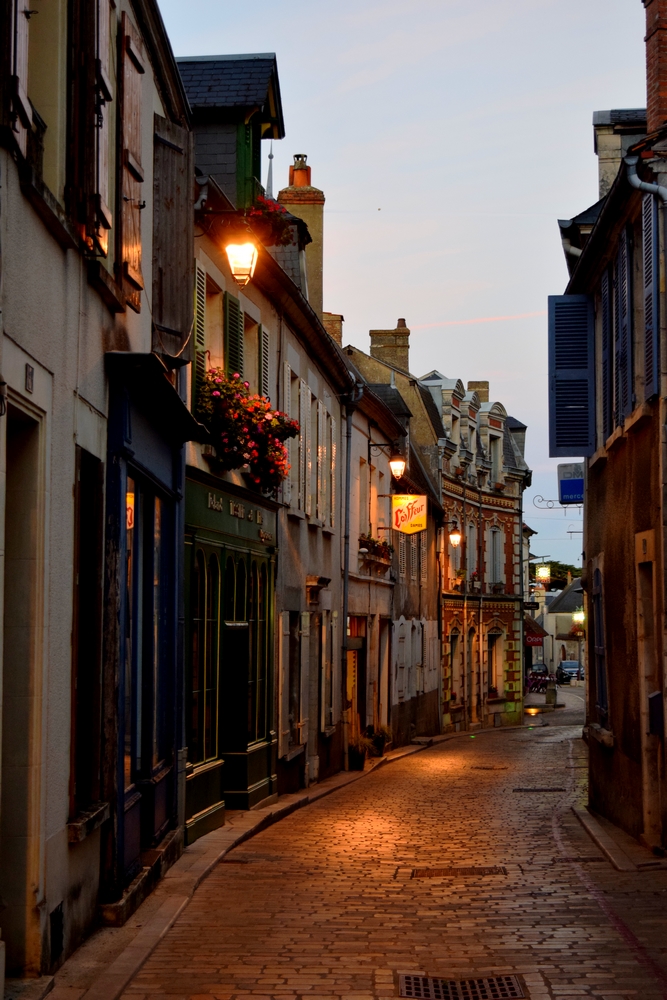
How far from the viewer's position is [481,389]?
51.1 m

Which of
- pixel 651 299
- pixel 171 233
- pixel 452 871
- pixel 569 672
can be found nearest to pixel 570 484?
pixel 651 299

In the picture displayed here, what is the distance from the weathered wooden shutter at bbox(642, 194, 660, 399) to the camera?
11.6 m

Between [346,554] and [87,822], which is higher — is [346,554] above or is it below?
above

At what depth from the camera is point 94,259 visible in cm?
772

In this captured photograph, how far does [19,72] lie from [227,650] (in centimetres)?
886

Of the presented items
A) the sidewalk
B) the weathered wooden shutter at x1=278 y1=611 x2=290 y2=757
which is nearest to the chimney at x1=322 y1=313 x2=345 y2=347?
the weathered wooden shutter at x1=278 y1=611 x2=290 y2=757

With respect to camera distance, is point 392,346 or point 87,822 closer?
point 87,822

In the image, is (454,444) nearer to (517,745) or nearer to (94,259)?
(517,745)

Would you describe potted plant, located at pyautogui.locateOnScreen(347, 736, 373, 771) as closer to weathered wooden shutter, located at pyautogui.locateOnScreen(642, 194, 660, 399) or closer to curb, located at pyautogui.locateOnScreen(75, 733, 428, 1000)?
curb, located at pyautogui.locateOnScreen(75, 733, 428, 1000)

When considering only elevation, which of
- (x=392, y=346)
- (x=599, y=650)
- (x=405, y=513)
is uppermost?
(x=392, y=346)

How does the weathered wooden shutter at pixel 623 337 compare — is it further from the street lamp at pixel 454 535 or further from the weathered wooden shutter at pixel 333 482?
the street lamp at pixel 454 535

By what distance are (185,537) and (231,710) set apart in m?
3.06

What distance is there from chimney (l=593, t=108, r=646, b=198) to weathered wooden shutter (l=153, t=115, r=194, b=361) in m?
7.01

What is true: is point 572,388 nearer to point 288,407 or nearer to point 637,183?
point 288,407
